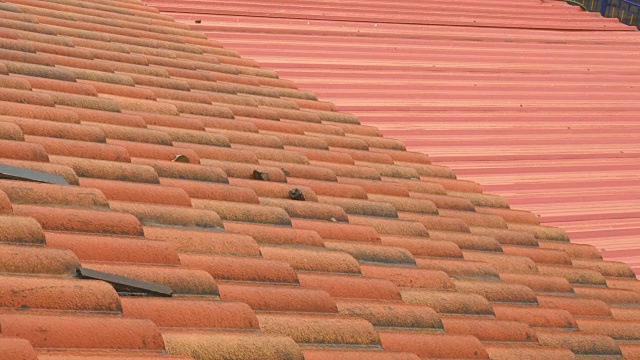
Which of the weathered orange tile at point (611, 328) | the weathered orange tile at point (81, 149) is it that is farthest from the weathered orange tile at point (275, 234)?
the weathered orange tile at point (611, 328)

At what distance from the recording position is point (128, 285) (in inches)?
101

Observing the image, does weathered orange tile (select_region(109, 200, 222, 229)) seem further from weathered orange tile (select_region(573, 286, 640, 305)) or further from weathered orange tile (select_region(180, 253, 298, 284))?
weathered orange tile (select_region(573, 286, 640, 305))

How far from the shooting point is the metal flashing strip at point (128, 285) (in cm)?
249

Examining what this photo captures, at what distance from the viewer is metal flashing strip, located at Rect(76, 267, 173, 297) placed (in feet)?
8.17

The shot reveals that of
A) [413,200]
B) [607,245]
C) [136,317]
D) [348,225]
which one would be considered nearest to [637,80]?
[607,245]

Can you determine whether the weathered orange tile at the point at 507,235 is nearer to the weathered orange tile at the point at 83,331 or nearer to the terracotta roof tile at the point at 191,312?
the terracotta roof tile at the point at 191,312

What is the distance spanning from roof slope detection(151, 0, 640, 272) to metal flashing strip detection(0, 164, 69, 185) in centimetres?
371

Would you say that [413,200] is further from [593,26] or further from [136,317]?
[593,26]

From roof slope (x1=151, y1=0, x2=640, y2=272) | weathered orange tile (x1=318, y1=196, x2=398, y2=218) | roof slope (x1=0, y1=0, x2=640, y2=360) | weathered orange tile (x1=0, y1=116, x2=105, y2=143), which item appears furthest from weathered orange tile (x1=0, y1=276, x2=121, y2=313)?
roof slope (x1=151, y1=0, x2=640, y2=272)

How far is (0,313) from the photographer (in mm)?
2162

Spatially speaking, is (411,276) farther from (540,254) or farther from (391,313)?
(540,254)

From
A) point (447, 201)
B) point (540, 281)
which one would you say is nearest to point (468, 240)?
point (540, 281)

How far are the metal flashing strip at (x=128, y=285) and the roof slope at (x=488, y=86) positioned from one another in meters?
3.81

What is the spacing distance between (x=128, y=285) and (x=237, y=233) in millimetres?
794
